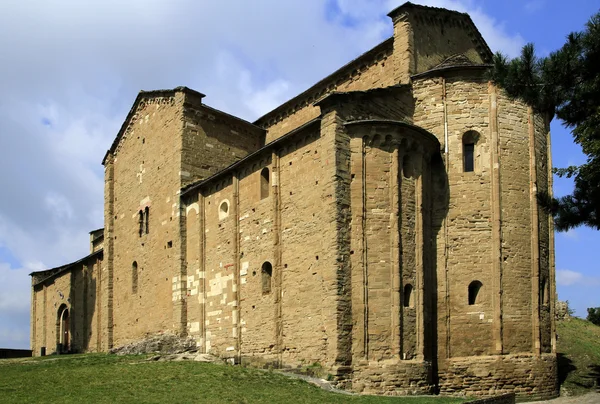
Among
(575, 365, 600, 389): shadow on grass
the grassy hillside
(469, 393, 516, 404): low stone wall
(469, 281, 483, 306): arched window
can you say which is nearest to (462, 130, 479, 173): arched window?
(469, 281, 483, 306): arched window

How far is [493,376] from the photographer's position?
19.8 meters

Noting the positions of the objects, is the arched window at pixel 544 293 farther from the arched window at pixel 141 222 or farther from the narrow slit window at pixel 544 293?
the arched window at pixel 141 222

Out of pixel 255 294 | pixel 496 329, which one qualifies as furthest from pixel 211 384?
pixel 496 329

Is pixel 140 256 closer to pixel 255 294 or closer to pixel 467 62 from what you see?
pixel 255 294

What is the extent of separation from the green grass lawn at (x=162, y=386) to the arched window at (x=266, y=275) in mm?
2639

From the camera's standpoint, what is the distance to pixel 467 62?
72.9 feet

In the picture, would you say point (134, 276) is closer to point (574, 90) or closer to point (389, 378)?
point (389, 378)

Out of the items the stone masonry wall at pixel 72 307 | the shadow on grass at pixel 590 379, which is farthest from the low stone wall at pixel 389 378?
the stone masonry wall at pixel 72 307

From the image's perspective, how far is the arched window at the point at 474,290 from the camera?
2041cm

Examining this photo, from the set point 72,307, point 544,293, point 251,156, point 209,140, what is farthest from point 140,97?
point 544,293

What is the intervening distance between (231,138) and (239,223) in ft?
20.8

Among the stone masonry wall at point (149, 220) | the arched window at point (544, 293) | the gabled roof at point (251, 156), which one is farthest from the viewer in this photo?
the stone masonry wall at point (149, 220)

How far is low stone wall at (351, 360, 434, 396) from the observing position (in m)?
17.8

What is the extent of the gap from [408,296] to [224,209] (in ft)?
26.6
